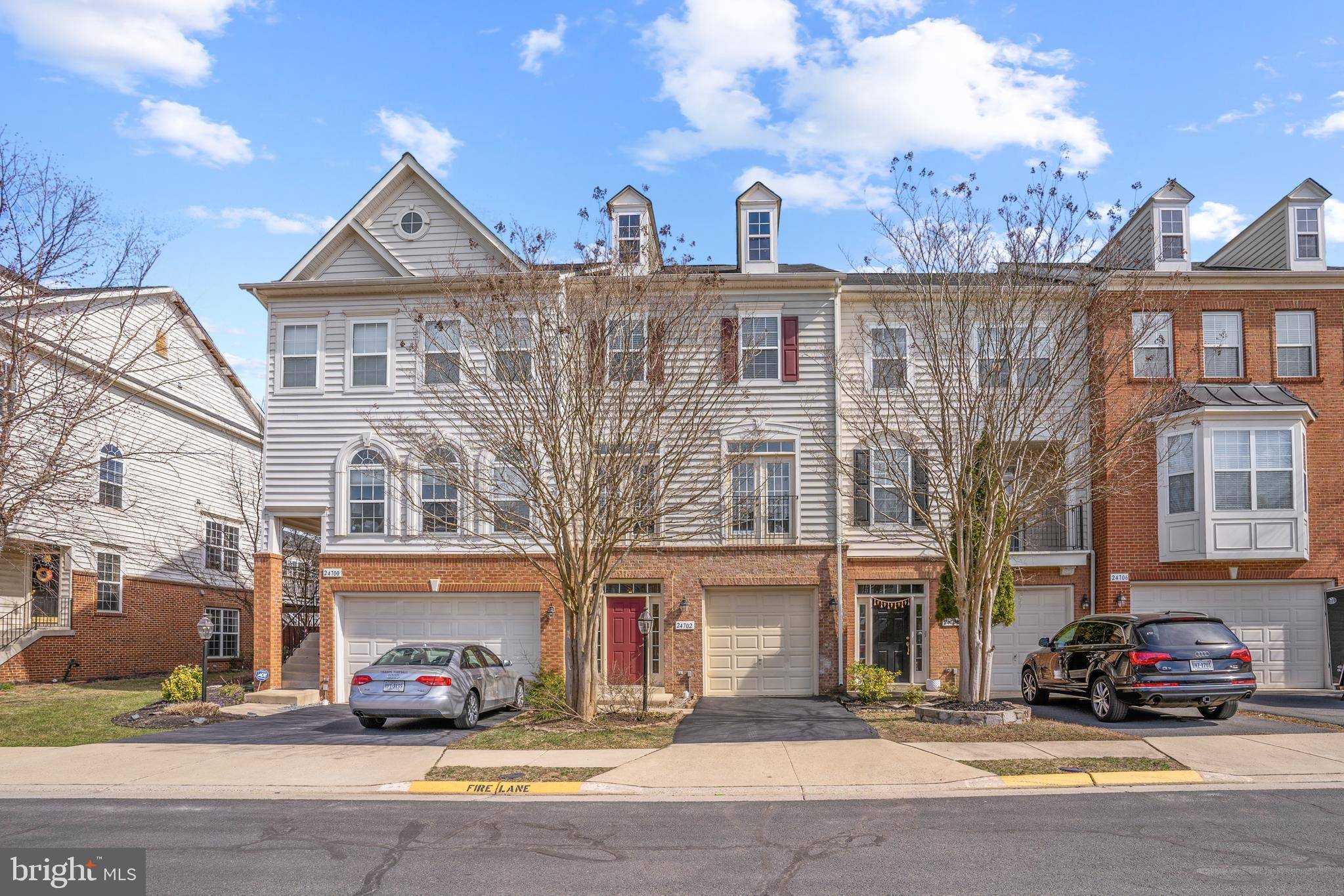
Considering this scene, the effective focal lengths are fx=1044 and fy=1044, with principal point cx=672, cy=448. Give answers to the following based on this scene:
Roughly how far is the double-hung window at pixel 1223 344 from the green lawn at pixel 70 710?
2196cm

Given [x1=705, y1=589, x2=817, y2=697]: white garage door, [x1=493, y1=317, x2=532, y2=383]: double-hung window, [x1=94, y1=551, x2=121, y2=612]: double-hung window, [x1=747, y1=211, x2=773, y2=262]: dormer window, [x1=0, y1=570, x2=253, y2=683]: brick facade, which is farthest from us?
[x1=94, y1=551, x2=121, y2=612]: double-hung window

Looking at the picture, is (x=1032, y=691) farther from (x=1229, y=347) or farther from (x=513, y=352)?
A: (x=513, y=352)

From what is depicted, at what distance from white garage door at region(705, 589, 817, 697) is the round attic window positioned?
9953 millimetres

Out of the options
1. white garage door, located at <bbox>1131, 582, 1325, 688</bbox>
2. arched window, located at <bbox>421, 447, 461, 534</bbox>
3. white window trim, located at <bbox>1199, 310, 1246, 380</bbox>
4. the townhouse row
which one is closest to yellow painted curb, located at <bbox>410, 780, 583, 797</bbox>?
the townhouse row

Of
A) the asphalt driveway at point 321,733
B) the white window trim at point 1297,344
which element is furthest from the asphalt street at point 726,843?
the white window trim at point 1297,344

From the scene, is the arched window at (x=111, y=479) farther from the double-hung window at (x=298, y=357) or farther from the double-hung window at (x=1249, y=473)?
the double-hung window at (x=1249, y=473)

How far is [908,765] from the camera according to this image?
12.2 meters

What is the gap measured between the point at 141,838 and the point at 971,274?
44.7ft

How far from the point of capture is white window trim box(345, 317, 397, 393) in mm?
22281

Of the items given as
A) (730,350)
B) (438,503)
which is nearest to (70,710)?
(438,503)

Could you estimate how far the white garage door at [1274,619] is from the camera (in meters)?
22.3

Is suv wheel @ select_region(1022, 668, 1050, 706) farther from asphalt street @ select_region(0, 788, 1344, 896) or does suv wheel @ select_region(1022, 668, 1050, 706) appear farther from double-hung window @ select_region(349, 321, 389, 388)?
double-hung window @ select_region(349, 321, 389, 388)

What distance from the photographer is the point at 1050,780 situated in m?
11.4

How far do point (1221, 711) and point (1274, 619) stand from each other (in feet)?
25.8
